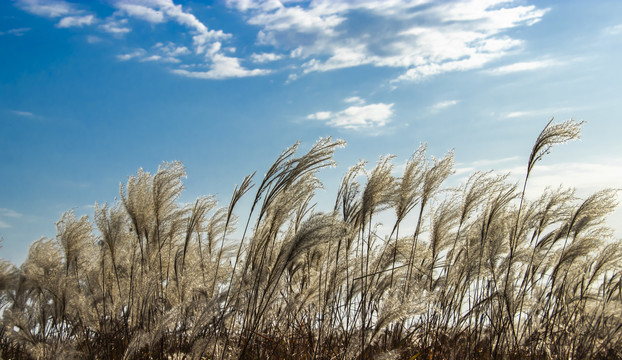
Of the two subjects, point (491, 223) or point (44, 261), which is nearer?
point (491, 223)

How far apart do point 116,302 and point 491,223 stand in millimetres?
3560

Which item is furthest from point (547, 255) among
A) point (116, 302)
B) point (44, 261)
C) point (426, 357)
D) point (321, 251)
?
point (44, 261)

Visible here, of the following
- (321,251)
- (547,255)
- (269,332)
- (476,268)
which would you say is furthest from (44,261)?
(547,255)

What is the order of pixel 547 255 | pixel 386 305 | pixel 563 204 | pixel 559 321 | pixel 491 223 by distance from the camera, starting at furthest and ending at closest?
pixel 559 321 < pixel 547 255 < pixel 563 204 < pixel 491 223 < pixel 386 305

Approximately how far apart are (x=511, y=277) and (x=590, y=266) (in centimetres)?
280

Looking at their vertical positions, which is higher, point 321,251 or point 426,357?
point 321,251

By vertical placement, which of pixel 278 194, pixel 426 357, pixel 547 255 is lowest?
pixel 426 357

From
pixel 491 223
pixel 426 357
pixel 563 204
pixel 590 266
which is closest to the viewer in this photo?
pixel 426 357

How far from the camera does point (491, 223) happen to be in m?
4.23

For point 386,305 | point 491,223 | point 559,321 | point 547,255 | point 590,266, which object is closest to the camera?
point 386,305

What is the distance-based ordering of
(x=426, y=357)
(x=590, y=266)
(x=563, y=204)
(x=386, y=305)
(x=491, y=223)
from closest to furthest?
(x=386, y=305) → (x=426, y=357) → (x=491, y=223) → (x=563, y=204) → (x=590, y=266)

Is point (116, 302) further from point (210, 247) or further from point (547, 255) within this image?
point (547, 255)

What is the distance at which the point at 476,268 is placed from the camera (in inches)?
171

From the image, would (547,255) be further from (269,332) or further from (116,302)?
(116,302)
